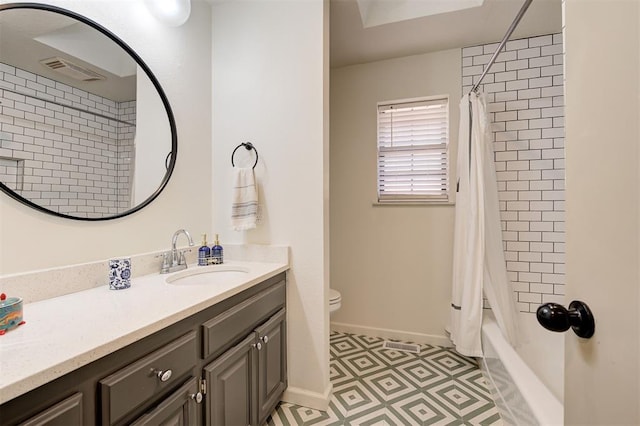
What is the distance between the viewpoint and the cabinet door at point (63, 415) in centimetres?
59

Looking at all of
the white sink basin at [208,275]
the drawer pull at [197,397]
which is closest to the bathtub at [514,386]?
the drawer pull at [197,397]

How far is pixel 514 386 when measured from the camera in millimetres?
1383

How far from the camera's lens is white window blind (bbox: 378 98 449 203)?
249 centimetres

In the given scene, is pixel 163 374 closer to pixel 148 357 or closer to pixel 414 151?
pixel 148 357

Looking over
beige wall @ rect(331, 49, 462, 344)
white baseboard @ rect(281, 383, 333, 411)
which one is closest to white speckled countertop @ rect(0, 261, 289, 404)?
white baseboard @ rect(281, 383, 333, 411)

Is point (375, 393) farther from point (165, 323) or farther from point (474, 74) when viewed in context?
point (474, 74)

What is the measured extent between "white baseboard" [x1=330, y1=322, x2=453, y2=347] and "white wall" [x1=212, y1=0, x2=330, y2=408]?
99 cm

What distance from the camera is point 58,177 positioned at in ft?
3.75

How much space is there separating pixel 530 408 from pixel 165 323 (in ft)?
4.82

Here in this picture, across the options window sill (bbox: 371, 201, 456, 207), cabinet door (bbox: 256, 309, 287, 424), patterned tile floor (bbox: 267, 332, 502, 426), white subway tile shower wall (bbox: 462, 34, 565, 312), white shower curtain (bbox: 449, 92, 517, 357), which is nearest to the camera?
cabinet door (bbox: 256, 309, 287, 424)

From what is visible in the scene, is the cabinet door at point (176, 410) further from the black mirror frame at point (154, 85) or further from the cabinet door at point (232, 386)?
the black mirror frame at point (154, 85)

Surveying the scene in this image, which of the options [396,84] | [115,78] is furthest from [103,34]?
[396,84]

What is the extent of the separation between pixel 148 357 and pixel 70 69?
1214 millimetres

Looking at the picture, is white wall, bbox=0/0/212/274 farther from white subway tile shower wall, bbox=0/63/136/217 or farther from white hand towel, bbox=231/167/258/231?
white hand towel, bbox=231/167/258/231
